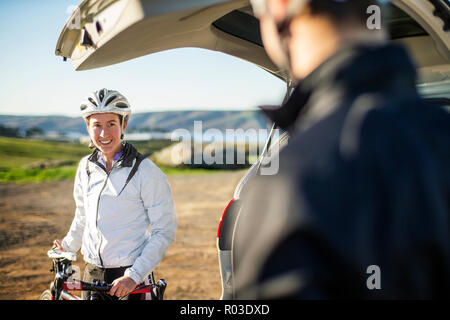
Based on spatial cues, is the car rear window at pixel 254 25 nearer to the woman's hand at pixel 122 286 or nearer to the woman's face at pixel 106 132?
the woman's face at pixel 106 132

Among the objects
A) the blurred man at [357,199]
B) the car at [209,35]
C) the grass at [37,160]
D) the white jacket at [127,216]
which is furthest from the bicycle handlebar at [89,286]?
the grass at [37,160]

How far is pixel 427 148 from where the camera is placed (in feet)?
2.10

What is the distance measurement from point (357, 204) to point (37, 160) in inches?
979

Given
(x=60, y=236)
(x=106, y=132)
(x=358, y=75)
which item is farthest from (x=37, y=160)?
(x=358, y=75)

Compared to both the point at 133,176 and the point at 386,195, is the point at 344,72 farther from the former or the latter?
the point at 133,176

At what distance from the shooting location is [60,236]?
31.6ft

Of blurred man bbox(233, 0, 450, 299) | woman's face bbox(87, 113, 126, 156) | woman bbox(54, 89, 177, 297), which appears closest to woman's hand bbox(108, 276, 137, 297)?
woman bbox(54, 89, 177, 297)

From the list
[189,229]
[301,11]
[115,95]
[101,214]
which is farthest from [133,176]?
[189,229]

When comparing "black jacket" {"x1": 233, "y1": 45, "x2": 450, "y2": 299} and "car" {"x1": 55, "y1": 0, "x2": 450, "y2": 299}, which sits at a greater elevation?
"car" {"x1": 55, "y1": 0, "x2": 450, "y2": 299}

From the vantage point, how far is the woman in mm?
2439

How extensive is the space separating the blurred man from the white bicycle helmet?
2127 millimetres

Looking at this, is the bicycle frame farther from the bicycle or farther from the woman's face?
the woman's face

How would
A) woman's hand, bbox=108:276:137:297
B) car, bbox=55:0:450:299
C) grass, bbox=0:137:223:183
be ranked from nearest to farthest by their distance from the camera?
1. car, bbox=55:0:450:299
2. woman's hand, bbox=108:276:137:297
3. grass, bbox=0:137:223:183
